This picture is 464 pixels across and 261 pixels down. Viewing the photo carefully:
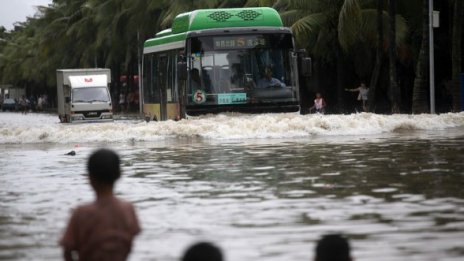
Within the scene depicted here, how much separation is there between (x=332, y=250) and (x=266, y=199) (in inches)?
316

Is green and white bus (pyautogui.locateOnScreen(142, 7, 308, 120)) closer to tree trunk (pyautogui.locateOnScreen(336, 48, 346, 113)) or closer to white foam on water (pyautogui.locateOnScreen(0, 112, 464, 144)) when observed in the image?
white foam on water (pyautogui.locateOnScreen(0, 112, 464, 144))

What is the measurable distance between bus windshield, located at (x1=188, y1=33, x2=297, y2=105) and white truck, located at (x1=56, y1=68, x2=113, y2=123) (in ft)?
73.5

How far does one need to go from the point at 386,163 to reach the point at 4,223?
8.23 m

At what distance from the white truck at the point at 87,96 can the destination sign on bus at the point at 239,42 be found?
22.5 meters

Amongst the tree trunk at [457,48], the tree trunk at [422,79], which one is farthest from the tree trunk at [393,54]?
the tree trunk at [457,48]

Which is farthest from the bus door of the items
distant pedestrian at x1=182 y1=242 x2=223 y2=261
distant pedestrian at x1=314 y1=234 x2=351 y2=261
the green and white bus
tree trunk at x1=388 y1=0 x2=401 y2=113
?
distant pedestrian at x1=182 y1=242 x2=223 y2=261

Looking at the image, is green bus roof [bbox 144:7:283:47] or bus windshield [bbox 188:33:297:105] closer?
bus windshield [bbox 188:33:297:105]

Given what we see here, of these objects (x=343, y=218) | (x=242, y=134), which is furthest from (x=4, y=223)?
(x=242, y=134)

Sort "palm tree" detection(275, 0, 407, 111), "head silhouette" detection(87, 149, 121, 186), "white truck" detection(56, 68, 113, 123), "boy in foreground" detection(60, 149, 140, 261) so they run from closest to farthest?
1. "boy in foreground" detection(60, 149, 140, 261)
2. "head silhouette" detection(87, 149, 121, 186)
3. "palm tree" detection(275, 0, 407, 111)
4. "white truck" detection(56, 68, 113, 123)

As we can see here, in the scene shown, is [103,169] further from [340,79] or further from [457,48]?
[340,79]

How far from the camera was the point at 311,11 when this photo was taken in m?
46.7

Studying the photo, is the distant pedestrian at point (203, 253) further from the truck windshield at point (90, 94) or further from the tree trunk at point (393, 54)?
the truck windshield at point (90, 94)

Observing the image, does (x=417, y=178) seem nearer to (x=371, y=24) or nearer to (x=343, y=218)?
(x=343, y=218)

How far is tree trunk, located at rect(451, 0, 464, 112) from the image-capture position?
36562 mm
